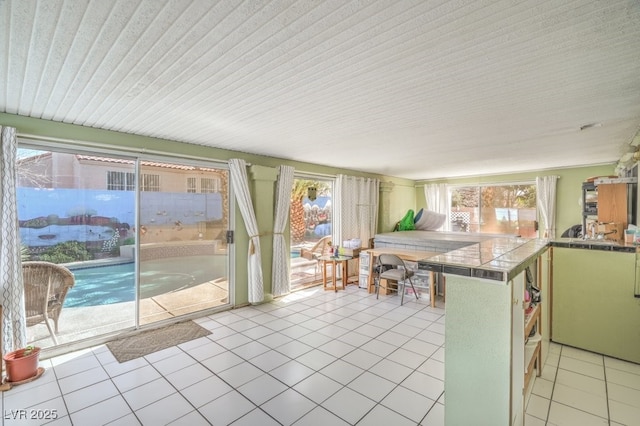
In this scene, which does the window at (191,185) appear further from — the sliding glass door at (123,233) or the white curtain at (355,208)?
the white curtain at (355,208)

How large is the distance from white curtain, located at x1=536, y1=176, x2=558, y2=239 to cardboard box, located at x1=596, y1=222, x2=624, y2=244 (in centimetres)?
301

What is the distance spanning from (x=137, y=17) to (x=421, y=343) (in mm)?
3501

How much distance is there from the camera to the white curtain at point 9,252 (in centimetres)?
250

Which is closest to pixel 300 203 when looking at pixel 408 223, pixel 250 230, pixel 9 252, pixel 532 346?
pixel 250 230

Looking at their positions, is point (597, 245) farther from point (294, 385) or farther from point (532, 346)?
point (294, 385)

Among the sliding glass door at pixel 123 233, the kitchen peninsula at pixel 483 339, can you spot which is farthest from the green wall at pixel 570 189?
the sliding glass door at pixel 123 233

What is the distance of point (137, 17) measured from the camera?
128 centimetres

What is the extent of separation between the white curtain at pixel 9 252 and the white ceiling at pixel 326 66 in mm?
381

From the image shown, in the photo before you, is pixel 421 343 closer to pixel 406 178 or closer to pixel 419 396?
pixel 419 396

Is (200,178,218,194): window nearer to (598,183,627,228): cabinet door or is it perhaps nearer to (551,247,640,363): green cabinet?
(551,247,640,363): green cabinet

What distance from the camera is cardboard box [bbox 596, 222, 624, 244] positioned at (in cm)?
313

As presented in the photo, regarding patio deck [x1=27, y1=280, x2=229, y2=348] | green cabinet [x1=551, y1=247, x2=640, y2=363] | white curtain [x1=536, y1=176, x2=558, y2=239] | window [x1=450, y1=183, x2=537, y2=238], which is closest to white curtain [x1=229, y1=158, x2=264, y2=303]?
patio deck [x1=27, y1=280, x2=229, y2=348]

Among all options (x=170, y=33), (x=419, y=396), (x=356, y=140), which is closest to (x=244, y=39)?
(x=170, y=33)

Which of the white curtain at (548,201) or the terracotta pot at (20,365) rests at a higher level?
the white curtain at (548,201)
